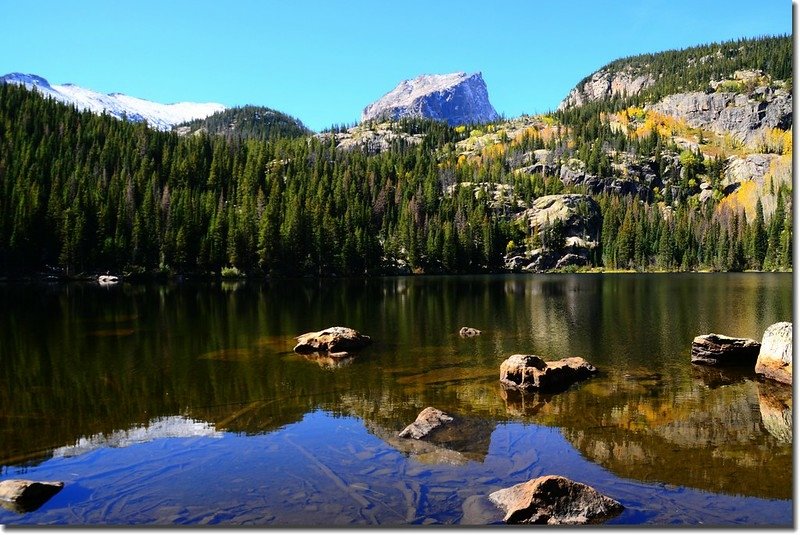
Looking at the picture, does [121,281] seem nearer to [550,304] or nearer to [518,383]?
[550,304]

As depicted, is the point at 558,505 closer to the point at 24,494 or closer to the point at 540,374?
the point at 24,494

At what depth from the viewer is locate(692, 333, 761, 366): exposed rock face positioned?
1139 inches

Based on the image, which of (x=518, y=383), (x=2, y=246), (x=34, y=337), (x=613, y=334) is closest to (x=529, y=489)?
(x=518, y=383)

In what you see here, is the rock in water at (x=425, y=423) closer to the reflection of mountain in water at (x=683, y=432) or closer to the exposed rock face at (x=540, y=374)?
the reflection of mountain in water at (x=683, y=432)

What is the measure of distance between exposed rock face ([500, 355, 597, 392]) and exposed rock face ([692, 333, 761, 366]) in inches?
290

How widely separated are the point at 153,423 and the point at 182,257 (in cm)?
10714

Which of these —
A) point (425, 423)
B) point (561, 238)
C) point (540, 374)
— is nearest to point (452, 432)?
point (425, 423)

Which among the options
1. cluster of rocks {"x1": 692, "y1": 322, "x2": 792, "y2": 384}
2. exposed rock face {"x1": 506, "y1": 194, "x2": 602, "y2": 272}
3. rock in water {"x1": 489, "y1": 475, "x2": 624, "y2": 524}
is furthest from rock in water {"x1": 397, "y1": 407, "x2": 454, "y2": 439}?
exposed rock face {"x1": 506, "y1": 194, "x2": 602, "y2": 272}

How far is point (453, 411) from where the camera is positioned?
67.7 feet

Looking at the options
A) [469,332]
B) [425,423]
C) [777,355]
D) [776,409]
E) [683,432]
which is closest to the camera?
[425,423]

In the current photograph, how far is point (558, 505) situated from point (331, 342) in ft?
72.6

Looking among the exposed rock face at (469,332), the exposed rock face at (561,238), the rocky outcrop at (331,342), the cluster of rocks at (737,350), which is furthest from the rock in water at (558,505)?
the exposed rock face at (561,238)

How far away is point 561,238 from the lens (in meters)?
189

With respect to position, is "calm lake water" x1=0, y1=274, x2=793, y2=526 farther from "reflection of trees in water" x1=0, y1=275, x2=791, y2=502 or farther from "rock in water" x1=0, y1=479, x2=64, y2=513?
"rock in water" x1=0, y1=479, x2=64, y2=513
